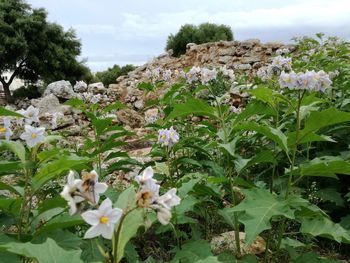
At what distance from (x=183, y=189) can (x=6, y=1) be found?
32943 millimetres

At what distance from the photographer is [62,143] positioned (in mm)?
4836

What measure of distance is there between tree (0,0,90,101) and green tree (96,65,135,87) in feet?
10.7

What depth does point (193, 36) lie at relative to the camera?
1110 inches

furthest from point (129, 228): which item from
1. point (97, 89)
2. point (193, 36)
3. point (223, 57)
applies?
point (193, 36)

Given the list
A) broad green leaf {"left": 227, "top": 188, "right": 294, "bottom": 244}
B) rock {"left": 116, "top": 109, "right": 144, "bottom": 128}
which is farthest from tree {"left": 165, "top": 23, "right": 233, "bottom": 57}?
broad green leaf {"left": 227, "top": 188, "right": 294, "bottom": 244}

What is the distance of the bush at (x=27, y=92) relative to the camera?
101ft

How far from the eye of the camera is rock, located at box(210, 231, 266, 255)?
3.14 metres

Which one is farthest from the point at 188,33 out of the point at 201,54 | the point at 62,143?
the point at 62,143

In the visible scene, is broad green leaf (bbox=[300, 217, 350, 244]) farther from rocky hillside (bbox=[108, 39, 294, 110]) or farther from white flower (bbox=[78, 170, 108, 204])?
rocky hillside (bbox=[108, 39, 294, 110])

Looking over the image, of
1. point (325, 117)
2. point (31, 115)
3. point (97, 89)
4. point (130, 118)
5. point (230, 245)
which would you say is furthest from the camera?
point (97, 89)

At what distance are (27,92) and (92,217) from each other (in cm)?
3160

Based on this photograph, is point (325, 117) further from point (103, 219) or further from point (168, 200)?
point (103, 219)

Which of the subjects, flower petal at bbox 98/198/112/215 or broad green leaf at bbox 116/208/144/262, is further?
broad green leaf at bbox 116/208/144/262

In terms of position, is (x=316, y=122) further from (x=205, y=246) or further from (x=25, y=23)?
(x=25, y=23)
